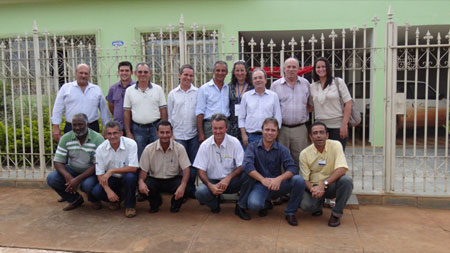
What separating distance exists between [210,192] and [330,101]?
5.91ft

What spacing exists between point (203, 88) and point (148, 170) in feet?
4.01

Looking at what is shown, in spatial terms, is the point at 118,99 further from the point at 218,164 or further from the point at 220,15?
the point at 220,15

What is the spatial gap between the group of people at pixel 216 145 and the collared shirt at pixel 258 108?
1 cm

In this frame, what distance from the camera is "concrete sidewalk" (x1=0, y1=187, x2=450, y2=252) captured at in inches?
139

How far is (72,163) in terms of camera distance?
4.61 meters

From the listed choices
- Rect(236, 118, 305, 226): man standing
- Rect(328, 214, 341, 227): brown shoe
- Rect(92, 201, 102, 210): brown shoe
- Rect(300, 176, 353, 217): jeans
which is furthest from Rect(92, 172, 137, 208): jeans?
Rect(328, 214, 341, 227): brown shoe

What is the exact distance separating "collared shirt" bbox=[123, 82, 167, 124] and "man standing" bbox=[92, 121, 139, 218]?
440 millimetres

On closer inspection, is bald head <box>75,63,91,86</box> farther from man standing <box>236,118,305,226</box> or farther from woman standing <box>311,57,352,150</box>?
woman standing <box>311,57,352,150</box>

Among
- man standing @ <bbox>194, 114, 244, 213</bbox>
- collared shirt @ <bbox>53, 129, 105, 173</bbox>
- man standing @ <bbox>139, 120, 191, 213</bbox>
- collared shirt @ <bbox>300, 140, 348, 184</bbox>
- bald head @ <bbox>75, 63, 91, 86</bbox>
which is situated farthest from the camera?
bald head @ <bbox>75, 63, 91, 86</bbox>

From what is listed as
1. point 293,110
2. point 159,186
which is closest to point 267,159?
point 293,110

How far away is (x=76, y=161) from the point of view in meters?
4.59

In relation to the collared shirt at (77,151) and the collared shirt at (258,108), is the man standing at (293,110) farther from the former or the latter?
the collared shirt at (77,151)

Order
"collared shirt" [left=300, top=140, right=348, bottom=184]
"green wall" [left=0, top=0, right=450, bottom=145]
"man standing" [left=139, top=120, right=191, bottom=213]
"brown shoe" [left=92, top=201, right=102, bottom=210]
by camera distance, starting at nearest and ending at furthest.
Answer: "collared shirt" [left=300, top=140, right=348, bottom=184] < "man standing" [left=139, top=120, right=191, bottom=213] < "brown shoe" [left=92, top=201, right=102, bottom=210] < "green wall" [left=0, top=0, right=450, bottom=145]

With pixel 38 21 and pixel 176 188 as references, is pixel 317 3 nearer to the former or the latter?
pixel 176 188
